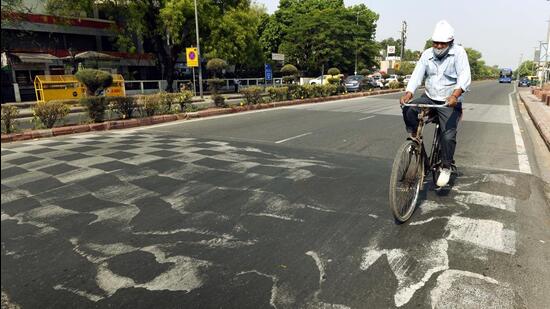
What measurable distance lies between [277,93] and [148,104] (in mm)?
8290

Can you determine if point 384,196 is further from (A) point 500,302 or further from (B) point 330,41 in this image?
(B) point 330,41

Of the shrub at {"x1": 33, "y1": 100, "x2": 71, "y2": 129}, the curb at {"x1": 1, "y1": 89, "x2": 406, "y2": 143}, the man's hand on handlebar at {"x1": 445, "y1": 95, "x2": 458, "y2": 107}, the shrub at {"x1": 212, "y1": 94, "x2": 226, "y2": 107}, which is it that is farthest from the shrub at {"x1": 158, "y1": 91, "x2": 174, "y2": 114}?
the man's hand on handlebar at {"x1": 445, "y1": 95, "x2": 458, "y2": 107}

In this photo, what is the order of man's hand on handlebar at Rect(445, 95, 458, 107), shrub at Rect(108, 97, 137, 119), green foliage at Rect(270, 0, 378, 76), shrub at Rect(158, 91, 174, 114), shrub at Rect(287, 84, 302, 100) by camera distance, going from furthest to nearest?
green foliage at Rect(270, 0, 378, 76)
shrub at Rect(287, 84, 302, 100)
shrub at Rect(158, 91, 174, 114)
shrub at Rect(108, 97, 137, 119)
man's hand on handlebar at Rect(445, 95, 458, 107)

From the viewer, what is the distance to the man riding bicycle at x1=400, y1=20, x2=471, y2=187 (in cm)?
443

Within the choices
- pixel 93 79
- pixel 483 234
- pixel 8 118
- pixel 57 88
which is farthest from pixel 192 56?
pixel 483 234

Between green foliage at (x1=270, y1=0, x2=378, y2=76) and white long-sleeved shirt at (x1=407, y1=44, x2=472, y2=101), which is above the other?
green foliage at (x1=270, y1=0, x2=378, y2=76)

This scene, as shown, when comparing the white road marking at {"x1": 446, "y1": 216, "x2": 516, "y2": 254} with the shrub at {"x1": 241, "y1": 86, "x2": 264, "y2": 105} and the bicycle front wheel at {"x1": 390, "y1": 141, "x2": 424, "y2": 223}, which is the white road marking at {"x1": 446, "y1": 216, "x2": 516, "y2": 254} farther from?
the shrub at {"x1": 241, "y1": 86, "x2": 264, "y2": 105}

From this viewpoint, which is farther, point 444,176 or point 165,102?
point 165,102

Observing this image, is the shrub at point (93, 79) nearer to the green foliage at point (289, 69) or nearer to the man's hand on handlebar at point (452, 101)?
the green foliage at point (289, 69)

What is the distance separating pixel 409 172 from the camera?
14.2ft

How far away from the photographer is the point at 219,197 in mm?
4949

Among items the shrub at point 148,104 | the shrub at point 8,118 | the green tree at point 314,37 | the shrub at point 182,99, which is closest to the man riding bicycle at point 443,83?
the shrub at point 8,118

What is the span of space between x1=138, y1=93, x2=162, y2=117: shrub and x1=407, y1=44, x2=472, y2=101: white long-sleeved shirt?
10.6 m

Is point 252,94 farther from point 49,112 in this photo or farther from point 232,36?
point 232,36
